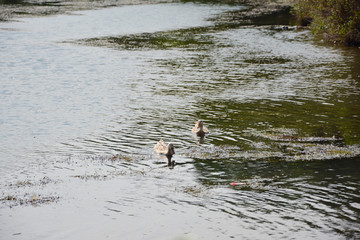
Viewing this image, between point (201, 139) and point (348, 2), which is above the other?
point (348, 2)

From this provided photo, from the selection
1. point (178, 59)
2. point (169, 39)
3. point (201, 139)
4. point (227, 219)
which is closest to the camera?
point (227, 219)

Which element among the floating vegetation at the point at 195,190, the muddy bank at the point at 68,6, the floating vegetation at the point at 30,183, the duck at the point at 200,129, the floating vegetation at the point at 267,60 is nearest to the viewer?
the floating vegetation at the point at 195,190

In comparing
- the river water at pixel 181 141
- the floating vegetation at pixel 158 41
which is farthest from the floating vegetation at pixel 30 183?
the floating vegetation at pixel 158 41

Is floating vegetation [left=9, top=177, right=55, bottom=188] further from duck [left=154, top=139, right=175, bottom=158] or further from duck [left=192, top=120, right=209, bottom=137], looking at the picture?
duck [left=192, top=120, right=209, bottom=137]

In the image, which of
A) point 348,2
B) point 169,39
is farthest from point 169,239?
point 169,39

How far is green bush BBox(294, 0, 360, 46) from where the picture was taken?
138 ft

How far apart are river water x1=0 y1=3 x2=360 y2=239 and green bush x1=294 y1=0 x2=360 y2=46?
1.35 meters

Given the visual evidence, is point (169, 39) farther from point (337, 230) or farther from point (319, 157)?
point (337, 230)

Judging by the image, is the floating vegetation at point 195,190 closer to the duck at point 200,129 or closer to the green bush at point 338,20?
the duck at point 200,129

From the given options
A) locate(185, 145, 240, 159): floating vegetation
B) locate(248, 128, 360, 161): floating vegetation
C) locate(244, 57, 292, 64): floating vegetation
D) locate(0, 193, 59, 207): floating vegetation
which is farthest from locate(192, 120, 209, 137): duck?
locate(244, 57, 292, 64): floating vegetation

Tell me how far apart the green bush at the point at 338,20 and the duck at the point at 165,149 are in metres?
27.0

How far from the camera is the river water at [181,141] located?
14297 millimetres

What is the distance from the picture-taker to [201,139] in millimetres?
21141

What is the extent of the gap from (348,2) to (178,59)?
1367 cm
